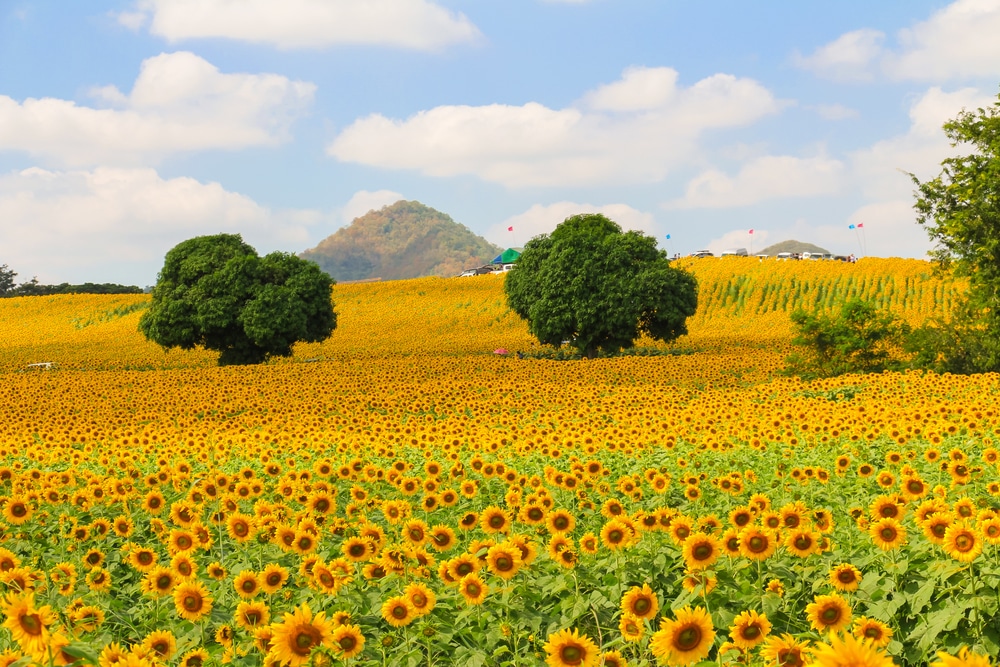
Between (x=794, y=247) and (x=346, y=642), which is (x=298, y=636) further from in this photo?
(x=794, y=247)

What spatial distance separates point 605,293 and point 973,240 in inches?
657

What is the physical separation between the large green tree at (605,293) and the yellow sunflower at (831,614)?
37.1 m

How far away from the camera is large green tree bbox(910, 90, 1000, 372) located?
2672 centimetres

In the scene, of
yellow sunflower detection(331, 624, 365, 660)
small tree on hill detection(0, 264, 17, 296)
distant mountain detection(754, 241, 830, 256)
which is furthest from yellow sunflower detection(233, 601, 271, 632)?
distant mountain detection(754, 241, 830, 256)

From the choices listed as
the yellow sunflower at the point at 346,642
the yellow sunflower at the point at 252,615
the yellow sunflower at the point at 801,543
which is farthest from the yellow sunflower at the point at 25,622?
the yellow sunflower at the point at 801,543

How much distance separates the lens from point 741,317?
211 ft

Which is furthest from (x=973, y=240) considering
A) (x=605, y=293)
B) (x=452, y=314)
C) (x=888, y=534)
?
(x=452, y=314)

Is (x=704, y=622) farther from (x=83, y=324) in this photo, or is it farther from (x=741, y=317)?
(x=83, y=324)

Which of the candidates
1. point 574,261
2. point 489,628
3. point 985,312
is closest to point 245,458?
point 489,628

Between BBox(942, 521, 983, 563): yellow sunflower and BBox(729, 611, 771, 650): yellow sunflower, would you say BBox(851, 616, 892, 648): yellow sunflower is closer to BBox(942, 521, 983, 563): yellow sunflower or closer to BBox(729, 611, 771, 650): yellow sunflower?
BBox(729, 611, 771, 650): yellow sunflower

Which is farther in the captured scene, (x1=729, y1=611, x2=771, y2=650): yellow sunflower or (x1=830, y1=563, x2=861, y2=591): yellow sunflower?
(x1=830, y1=563, x2=861, y2=591): yellow sunflower

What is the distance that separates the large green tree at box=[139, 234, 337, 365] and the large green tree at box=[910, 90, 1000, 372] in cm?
2636

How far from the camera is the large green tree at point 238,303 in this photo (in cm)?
4034

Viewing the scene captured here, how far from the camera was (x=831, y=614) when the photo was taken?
4613 millimetres
